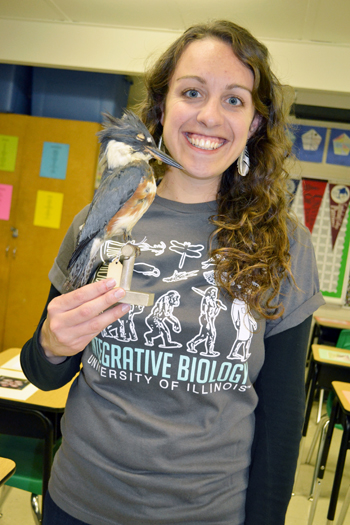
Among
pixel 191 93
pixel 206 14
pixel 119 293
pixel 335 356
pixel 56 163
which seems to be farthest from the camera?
pixel 56 163

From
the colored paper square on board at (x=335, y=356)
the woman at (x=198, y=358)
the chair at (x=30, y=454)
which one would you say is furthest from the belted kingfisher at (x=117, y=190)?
the colored paper square on board at (x=335, y=356)


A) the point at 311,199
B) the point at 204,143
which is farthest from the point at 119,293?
the point at 311,199

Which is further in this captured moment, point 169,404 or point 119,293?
point 169,404

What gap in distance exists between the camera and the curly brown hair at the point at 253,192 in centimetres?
96

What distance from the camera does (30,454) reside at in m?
1.95

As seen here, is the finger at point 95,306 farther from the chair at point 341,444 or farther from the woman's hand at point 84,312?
the chair at point 341,444

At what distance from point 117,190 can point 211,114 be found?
27 centimetres

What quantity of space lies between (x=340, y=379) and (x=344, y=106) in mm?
3172

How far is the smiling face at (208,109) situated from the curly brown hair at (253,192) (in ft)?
0.13

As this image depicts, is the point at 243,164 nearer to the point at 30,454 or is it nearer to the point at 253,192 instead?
the point at 253,192

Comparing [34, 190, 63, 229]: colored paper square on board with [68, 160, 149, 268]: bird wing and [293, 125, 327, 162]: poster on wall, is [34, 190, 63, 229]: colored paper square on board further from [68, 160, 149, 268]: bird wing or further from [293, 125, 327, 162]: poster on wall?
→ [68, 160, 149, 268]: bird wing

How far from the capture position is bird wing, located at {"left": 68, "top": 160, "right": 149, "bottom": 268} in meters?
0.85

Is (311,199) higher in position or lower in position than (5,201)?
higher

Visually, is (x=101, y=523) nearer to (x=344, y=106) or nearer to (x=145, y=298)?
(x=145, y=298)
